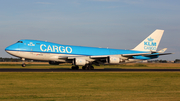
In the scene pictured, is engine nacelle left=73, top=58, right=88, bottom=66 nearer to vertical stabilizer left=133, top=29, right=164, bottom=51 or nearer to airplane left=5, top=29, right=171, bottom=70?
airplane left=5, top=29, right=171, bottom=70

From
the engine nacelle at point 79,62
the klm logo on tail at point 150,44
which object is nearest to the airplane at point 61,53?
the engine nacelle at point 79,62

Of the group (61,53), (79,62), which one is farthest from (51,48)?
(79,62)

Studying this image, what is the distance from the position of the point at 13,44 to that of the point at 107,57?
1605cm

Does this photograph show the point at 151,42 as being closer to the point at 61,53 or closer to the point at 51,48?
the point at 61,53

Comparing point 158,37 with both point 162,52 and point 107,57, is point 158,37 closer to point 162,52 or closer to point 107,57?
point 162,52

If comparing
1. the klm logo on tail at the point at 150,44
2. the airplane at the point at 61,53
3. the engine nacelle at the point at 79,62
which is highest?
the klm logo on tail at the point at 150,44

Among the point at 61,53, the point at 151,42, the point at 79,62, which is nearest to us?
the point at 79,62

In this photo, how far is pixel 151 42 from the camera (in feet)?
163

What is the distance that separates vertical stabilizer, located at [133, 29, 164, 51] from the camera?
49.5 meters

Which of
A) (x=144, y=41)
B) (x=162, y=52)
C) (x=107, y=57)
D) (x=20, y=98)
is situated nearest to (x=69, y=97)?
(x=20, y=98)

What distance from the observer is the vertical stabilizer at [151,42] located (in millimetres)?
49500

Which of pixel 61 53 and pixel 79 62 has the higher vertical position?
pixel 61 53

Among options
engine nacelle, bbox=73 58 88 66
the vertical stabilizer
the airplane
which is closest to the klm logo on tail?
the vertical stabilizer

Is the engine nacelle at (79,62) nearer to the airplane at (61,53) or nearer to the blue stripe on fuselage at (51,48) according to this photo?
the airplane at (61,53)
